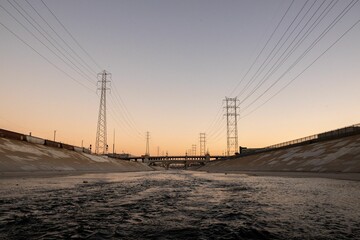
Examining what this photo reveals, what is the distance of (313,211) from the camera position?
8.31 meters

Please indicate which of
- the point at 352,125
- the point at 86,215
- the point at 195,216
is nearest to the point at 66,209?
the point at 86,215

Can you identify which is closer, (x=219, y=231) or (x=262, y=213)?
(x=219, y=231)

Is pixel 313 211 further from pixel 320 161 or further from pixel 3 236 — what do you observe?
pixel 320 161

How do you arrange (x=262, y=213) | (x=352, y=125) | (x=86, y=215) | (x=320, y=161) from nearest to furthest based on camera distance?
(x=86, y=215)
(x=262, y=213)
(x=320, y=161)
(x=352, y=125)

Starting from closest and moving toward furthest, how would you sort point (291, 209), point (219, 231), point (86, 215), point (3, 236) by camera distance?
point (3, 236) → point (219, 231) → point (86, 215) → point (291, 209)

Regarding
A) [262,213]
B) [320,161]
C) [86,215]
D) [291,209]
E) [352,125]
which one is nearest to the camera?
[86,215]

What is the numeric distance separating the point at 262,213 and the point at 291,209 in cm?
129

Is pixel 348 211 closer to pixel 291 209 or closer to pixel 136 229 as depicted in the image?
pixel 291 209

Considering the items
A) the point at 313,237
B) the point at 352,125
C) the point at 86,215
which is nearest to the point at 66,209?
the point at 86,215

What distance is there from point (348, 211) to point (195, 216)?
4.42m

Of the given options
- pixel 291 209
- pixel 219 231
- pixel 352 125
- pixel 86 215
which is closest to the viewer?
pixel 219 231

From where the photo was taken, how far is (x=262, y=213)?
8094 mm

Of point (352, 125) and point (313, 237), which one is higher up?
point (352, 125)

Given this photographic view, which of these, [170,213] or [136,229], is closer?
[136,229]
